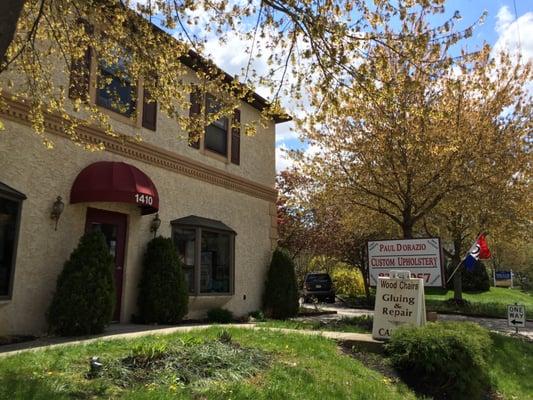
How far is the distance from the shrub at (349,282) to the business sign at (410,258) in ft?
64.7

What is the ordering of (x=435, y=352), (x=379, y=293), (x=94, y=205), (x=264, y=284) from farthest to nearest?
(x=264, y=284) < (x=94, y=205) < (x=379, y=293) < (x=435, y=352)

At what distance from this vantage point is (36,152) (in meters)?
9.09

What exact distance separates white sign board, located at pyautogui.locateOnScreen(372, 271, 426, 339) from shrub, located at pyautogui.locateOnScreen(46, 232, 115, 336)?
15.5 ft

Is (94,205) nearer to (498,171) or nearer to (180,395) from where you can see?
(180,395)

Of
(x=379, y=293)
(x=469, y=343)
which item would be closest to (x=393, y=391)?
(x=469, y=343)

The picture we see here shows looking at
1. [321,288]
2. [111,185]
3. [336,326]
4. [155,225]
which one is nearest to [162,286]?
[155,225]

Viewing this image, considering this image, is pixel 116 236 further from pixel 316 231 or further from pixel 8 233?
pixel 316 231

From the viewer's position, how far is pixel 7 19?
4699mm

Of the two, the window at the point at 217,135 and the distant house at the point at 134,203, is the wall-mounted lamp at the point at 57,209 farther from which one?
the window at the point at 217,135

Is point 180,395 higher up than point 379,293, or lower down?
lower down

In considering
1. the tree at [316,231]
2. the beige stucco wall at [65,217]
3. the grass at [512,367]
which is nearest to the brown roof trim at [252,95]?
the beige stucco wall at [65,217]

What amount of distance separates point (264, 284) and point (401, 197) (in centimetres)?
492

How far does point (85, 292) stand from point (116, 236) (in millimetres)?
2305

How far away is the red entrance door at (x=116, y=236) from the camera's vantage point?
34.4 ft
